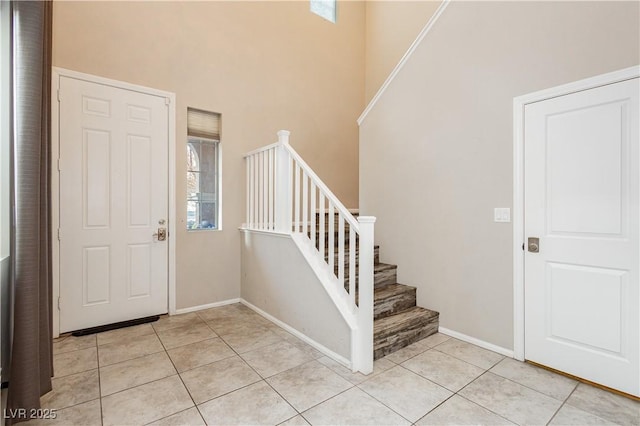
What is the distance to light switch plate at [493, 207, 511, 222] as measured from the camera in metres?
2.59

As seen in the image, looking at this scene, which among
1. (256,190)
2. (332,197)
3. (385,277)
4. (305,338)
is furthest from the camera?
(256,190)

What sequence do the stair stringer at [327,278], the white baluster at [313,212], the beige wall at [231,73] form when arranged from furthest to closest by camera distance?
the beige wall at [231,73]
the white baluster at [313,212]
the stair stringer at [327,278]

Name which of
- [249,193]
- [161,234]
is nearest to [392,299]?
[249,193]

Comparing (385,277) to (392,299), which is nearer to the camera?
(392,299)

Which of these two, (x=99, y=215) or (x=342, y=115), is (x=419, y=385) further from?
(x=342, y=115)

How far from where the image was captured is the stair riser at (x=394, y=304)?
2879mm

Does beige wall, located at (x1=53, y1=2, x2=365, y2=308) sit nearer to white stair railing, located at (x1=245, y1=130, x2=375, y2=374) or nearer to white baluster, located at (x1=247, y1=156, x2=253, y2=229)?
white baluster, located at (x1=247, y1=156, x2=253, y2=229)

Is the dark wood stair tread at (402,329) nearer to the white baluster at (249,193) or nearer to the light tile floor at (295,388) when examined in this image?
the light tile floor at (295,388)

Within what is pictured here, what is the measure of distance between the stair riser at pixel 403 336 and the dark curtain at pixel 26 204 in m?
2.18

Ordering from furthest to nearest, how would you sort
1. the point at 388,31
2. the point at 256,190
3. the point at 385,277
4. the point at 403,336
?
the point at 388,31 < the point at 256,190 < the point at 385,277 < the point at 403,336

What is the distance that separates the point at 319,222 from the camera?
3.15 metres

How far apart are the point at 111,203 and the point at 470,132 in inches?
139

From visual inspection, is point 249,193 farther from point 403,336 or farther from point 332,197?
point 403,336

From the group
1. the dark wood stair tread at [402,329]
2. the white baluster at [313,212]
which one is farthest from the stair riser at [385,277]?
the white baluster at [313,212]
